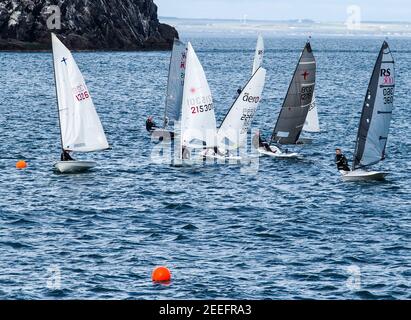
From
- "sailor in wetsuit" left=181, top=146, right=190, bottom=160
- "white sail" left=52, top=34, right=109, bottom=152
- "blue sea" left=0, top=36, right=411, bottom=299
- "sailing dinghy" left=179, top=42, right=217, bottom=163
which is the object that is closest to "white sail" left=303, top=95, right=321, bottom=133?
"blue sea" left=0, top=36, right=411, bottom=299

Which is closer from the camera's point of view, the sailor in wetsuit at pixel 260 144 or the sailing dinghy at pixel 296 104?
the sailor in wetsuit at pixel 260 144

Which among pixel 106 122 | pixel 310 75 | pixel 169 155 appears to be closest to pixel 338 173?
pixel 310 75

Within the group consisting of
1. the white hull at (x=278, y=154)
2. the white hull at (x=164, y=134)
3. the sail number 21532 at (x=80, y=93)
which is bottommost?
the white hull at (x=164, y=134)

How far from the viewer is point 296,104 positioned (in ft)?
216

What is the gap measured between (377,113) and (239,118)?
12.8m

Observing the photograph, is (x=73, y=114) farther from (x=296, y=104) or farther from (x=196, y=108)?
(x=296, y=104)

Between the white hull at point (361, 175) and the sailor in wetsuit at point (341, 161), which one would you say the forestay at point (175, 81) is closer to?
the sailor in wetsuit at point (341, 161)

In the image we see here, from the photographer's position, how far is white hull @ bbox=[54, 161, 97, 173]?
2181 inches

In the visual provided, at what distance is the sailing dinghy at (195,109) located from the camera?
195ft

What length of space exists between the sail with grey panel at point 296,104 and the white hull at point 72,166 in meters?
16.8

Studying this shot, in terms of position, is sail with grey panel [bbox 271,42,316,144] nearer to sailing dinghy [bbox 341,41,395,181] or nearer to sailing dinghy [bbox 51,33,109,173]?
sailing dinghy [bbox 341,41,395,181]

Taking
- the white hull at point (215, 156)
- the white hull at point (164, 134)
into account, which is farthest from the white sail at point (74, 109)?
the white hull at point (164, 134)

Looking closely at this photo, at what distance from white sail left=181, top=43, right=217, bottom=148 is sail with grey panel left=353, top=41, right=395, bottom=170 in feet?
37.8
